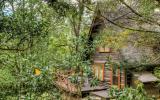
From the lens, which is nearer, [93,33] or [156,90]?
[156,90]

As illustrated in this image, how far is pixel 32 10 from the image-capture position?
768 cm

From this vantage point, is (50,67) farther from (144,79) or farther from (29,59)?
(144,79)

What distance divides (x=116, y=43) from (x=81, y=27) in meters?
7.33

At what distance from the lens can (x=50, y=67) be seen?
802 cm

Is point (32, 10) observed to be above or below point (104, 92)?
above

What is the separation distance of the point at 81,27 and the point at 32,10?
16101 mm

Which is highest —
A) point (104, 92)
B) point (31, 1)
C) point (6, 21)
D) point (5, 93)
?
point (31, 1)

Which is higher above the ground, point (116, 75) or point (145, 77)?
point (145, 77)

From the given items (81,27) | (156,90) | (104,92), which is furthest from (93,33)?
(156,90)

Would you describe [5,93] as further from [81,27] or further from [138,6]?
[81,27]

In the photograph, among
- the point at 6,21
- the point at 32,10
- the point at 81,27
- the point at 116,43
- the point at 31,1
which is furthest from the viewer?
the point at 81,27

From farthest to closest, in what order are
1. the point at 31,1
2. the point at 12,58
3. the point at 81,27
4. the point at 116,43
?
the point at 81,27
the point at 116,43
the point at 12,58
the point at 31,1

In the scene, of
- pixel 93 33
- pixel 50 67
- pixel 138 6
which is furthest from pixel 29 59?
pixel 93 33

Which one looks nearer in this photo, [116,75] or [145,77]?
[145,77]
